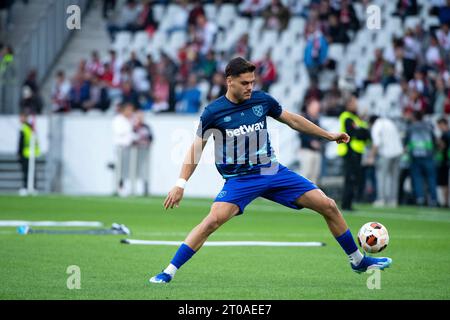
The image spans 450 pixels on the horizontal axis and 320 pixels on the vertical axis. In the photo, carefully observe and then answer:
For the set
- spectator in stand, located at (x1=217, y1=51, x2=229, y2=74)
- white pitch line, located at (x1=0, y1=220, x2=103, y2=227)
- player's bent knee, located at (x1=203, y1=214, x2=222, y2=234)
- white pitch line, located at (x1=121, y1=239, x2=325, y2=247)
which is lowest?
white pitch line, located at (x1=0, y1=220, x2=103, y2=227)

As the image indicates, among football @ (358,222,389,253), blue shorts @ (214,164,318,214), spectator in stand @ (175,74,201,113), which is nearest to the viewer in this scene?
blue shorts @ (214,164,318,214)

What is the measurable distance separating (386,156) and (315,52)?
3.93 meters

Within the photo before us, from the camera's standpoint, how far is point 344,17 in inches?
1214

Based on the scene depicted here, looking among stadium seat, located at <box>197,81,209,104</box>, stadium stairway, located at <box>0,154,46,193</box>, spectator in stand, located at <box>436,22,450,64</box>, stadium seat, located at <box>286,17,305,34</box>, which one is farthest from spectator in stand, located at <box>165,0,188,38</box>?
spectator in stand, located at <box>436,22,450,64</box>

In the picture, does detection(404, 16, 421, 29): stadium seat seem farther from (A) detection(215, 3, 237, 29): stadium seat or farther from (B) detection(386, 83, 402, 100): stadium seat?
(A) detection(215, 3, 237, 29): stadium seat

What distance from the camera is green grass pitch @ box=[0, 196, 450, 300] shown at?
400 inches

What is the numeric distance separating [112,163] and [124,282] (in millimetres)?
20089

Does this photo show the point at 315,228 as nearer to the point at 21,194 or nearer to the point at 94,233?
the point at 94,233

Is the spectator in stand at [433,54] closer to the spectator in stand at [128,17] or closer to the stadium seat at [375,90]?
the stadium seat at [375,90]

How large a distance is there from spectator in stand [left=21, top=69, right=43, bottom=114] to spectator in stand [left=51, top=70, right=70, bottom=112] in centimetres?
49

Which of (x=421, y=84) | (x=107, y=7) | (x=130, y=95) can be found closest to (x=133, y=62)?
(x=130, y=95)

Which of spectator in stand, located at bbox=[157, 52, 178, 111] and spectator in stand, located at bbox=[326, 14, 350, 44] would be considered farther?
spectator in stand, located at bbox=[157, 52, 178, 111]

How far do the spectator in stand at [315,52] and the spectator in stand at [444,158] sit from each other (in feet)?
13.9
